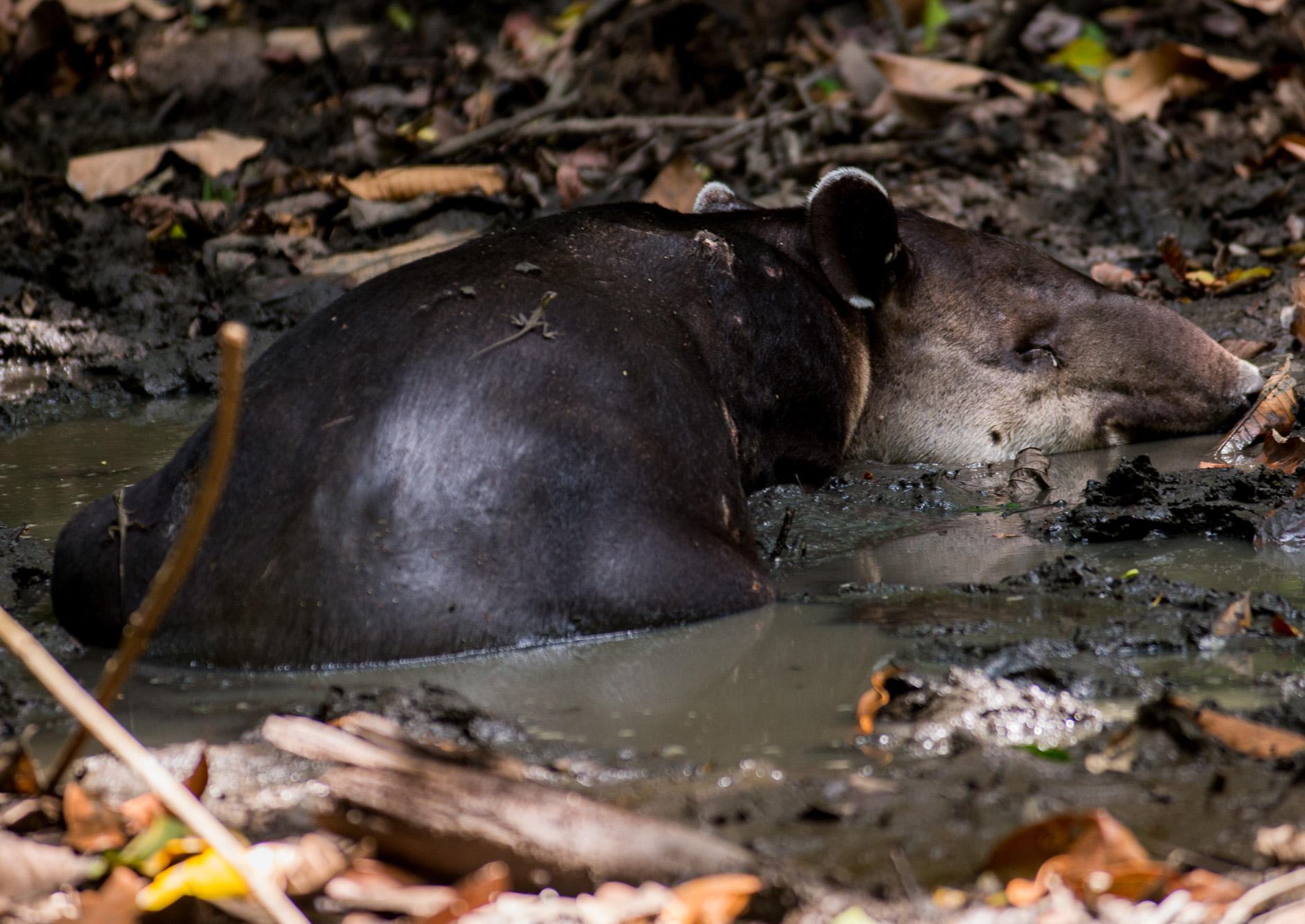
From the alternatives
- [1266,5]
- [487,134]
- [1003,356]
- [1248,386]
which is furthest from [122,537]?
[1266,5]

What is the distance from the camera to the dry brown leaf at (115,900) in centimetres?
167

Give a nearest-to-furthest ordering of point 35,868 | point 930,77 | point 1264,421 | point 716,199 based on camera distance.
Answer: point 35,868 < point 1264,421 < point 716,199 < point 930,77

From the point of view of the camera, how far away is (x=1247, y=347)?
5246 mm

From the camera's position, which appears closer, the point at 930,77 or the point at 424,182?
the point at 424,182

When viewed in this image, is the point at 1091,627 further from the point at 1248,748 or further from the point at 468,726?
the point at 468,726

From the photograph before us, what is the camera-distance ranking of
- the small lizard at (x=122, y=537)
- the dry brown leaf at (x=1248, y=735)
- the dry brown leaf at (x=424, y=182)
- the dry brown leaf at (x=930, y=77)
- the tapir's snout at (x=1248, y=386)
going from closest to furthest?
the dry brown leaf at (x=1248, y=735), the small lizard at (x=122, y=537), the tapir's snout at (x=1248, y=386), the dry brown leaf at (x=424, y=182), the dry brown leaf at (x=930, y=77)

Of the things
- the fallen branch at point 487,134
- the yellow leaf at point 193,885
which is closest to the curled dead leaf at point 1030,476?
the yellow leaf at point 193,885

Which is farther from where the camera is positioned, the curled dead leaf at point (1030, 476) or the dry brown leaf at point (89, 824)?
the curled dead leaf at point (1030, 476)

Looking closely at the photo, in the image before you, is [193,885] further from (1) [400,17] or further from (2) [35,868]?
(1) [400,17]

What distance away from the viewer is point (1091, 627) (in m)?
2.59

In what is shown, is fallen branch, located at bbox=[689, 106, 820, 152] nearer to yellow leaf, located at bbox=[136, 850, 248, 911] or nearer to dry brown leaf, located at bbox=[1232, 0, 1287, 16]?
dry brown leaf, located at bbox=[1232, 0, 1287, 16]

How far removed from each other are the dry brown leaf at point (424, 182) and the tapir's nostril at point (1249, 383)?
4.02m

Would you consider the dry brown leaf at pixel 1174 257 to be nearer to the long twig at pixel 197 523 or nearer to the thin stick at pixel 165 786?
the long twig at pixel 197 523

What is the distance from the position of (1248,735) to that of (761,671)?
0.91m
